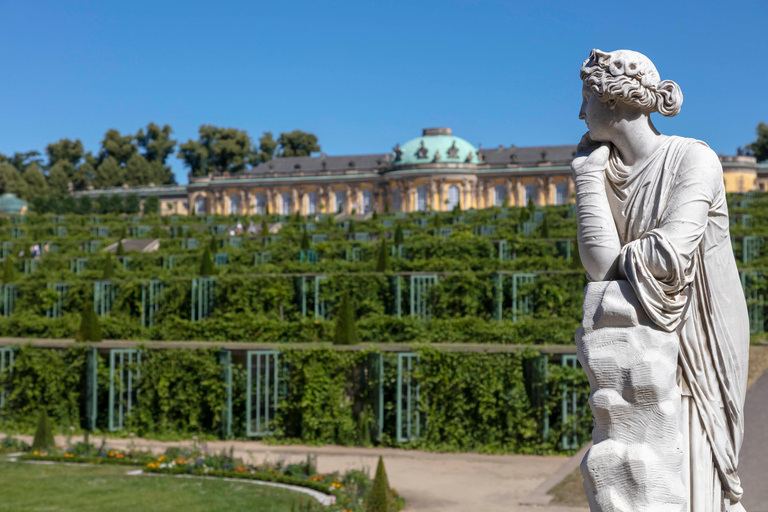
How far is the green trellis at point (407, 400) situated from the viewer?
12.9 m

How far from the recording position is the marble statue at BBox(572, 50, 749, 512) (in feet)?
10.6

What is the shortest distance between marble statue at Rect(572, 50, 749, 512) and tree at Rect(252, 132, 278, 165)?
86.7m

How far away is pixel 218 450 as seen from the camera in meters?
12.4

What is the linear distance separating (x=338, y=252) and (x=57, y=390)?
989 cm

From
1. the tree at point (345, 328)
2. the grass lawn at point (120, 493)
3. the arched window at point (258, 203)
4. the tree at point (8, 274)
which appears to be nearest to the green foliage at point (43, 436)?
the grass lawn at point (120, 493)

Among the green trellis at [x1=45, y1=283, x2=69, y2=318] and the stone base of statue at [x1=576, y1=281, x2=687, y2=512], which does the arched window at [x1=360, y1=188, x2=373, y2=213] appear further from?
the stone base of statue at [x1=576, y1=281, x2=687, y2=512]

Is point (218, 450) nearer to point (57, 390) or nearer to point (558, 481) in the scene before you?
point (57, 390)

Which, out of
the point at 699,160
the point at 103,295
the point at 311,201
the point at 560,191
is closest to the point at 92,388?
the point at 103,295

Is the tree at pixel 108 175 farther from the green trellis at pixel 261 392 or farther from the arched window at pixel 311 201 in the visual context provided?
the green trellis at pixel 261 392

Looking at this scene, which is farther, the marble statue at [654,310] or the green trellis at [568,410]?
the green trellis at [568,410]

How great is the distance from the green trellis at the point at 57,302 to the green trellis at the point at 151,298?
1.67m

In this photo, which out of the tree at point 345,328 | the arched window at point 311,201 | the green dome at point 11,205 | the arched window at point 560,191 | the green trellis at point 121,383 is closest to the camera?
the tree at point 345,328

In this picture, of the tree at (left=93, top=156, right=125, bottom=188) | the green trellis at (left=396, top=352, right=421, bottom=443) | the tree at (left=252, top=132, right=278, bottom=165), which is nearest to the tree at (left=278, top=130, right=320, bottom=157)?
the tree at (left=252, top=132, right=278, bottom=165)

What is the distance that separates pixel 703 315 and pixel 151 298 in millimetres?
15769
